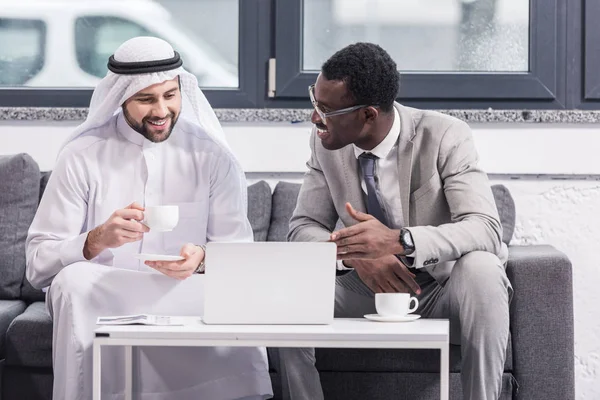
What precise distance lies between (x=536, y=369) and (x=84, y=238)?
135 cm

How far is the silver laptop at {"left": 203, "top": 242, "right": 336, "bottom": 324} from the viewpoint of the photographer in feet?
7.47

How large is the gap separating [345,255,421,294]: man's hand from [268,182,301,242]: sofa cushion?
731 mm

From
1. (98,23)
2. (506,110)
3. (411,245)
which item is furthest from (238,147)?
(411,245)

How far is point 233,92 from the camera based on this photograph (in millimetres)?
3941

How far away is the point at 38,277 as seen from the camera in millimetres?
2824

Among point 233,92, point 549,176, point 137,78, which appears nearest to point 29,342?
point 137,78

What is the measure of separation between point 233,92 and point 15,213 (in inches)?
39.4

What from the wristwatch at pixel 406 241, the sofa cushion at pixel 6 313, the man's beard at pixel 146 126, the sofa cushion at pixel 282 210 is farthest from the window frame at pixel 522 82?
the sofa cushion at pixel 6 313

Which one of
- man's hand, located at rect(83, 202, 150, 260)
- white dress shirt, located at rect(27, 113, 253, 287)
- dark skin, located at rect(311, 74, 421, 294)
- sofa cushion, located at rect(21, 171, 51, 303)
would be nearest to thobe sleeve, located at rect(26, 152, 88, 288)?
white dress shirt, located at rect(27, 113, 253, 287)

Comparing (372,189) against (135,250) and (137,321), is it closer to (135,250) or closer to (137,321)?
(135,250)

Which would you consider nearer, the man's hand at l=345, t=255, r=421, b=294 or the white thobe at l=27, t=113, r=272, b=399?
the white thobe at l=27, t=113, r=272, b=399

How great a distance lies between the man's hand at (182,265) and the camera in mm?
2639

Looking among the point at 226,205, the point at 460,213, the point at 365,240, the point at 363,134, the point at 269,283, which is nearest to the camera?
the point at 269,283

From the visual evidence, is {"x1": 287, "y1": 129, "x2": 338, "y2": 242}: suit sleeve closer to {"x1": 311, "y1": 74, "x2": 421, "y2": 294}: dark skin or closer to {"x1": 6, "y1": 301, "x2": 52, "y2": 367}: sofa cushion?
{"x1": 311, "y1": 74, "x2": 421, "y2": 294}: dark skin
